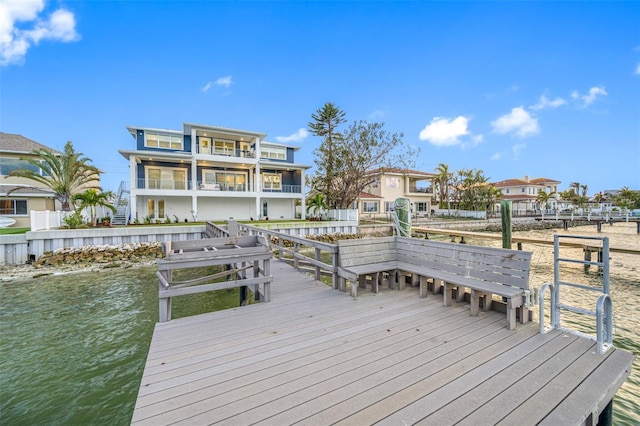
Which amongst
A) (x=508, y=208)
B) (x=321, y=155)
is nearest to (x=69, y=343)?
(x=508, y=208)

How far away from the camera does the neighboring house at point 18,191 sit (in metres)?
21.2

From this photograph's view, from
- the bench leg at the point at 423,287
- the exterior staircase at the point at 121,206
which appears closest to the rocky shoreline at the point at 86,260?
the exterior staircase at the point at 121,206

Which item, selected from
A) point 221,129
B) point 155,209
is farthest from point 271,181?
point 155,209

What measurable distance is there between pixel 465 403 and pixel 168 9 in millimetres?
24287

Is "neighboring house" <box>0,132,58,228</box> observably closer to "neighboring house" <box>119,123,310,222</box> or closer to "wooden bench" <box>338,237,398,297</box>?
"neighboring house" <box>119,123,310,222</box>

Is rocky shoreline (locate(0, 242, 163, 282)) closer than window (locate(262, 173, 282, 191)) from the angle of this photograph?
Yes

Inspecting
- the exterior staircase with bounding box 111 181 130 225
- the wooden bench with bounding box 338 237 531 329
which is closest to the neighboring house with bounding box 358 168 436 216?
the exterior staircase with bounding box 111 181 130 225

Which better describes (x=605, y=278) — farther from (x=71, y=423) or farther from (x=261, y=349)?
(x=71, y=423)

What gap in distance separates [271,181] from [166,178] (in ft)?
32.8

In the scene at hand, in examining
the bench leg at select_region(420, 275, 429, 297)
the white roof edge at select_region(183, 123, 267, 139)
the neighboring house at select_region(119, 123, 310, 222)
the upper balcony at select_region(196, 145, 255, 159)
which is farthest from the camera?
the upper balcony at select_region(196, 145, 255, 159)

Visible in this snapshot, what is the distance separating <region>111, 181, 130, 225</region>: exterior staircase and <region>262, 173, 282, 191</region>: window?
12262mm

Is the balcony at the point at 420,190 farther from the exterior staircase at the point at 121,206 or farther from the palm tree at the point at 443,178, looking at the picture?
the exterior staircase at the point at 121,206

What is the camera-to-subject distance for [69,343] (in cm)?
566

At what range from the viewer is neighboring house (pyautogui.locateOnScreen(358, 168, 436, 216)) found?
1528 inches
